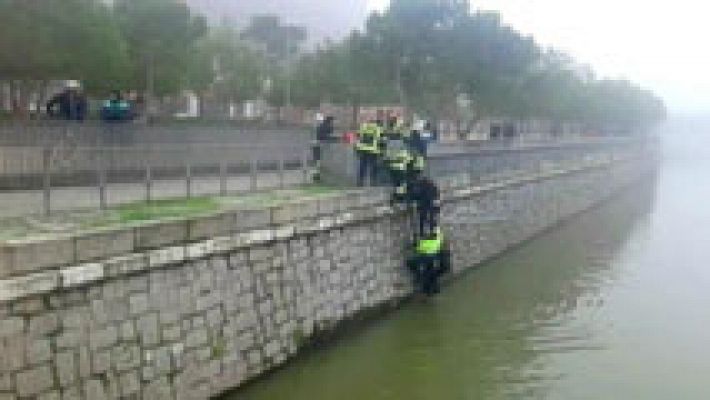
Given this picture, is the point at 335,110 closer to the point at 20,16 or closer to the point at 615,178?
the point at 615,178

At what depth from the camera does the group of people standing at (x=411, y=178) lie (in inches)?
846

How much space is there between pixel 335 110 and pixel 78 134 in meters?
48.1

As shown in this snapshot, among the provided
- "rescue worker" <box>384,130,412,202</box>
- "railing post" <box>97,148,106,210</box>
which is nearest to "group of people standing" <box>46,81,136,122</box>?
"rescue worker" <box>384,130,412,202</box>

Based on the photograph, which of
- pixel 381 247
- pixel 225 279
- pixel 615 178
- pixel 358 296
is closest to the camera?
pixel 225 279

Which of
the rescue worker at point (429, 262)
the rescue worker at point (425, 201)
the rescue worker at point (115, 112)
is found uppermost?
the rescue worker at point (115, 112)

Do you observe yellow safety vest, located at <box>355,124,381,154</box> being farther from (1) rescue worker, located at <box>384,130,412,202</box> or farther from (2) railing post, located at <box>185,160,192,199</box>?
(2) railing post, located at <box>185,160,192,199</box>

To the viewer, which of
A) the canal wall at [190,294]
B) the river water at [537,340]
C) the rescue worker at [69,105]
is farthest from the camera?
the rescue worker at [69,105]

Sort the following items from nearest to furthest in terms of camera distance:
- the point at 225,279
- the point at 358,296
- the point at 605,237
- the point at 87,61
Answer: the point at 225,279, the point at 358,296, the point at 87,61, the point at 605,237

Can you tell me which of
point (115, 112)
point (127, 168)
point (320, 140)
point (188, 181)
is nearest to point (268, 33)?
point (320, 140)

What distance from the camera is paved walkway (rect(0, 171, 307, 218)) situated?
13.2 meters

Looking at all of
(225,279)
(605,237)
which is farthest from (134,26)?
(225,279)

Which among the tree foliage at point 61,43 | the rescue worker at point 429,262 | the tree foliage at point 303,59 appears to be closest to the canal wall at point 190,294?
the rescue worker at point 429,262

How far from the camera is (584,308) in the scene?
921 inches

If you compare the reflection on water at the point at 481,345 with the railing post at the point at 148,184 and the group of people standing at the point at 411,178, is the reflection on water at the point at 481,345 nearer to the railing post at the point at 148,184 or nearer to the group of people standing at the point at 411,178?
the group of people standing at the point at 411,178
